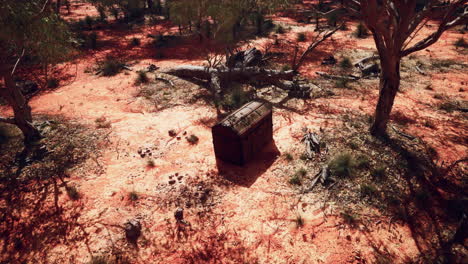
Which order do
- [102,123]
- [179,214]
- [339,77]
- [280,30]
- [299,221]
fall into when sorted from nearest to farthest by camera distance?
[299,221]
[179,214]
[102,123]
[339,77]
[280,30]

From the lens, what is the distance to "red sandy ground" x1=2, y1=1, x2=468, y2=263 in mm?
6121

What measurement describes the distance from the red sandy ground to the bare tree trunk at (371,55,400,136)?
4.53 feet

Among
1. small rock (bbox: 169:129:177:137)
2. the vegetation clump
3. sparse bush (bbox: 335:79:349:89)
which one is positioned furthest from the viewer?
the vegetation clump

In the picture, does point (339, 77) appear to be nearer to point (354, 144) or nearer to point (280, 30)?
point (354, 144)

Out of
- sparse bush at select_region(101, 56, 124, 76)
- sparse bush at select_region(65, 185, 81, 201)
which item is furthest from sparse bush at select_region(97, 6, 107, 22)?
sparse bush at select_region(65, 185, 81, 201)

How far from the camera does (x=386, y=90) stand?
28.8ft

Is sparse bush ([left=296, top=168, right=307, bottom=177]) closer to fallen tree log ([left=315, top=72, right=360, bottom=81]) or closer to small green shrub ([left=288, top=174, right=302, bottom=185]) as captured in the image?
small green shrub ([left=288, top=174, right=302, bottom=185])

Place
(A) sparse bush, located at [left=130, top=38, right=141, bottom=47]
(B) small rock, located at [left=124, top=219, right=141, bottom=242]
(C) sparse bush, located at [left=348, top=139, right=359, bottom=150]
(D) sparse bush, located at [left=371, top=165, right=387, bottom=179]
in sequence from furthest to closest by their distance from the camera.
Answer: (A) sparse bush, located at [left=130, top=38, right=141, bottom=47] < (C) sparse bush, located at [left=348, top=139, right=359, bottom=150] < (D) sparse bush, located at [left=371, top=165, right=387, bottom=179] < (B) small rock, located at [left=124, top=219, right=141, bottom=242]

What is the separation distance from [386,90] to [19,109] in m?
12.4

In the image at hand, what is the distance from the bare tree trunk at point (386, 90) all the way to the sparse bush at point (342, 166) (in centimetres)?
208

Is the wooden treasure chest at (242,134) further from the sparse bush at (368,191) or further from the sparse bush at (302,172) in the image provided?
the sparse bush at (368,191)

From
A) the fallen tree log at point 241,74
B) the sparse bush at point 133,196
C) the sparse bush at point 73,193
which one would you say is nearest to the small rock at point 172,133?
the sparse bush at point 133,196

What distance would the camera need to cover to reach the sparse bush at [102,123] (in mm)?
10881

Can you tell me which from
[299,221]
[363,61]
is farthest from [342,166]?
[363,61]
